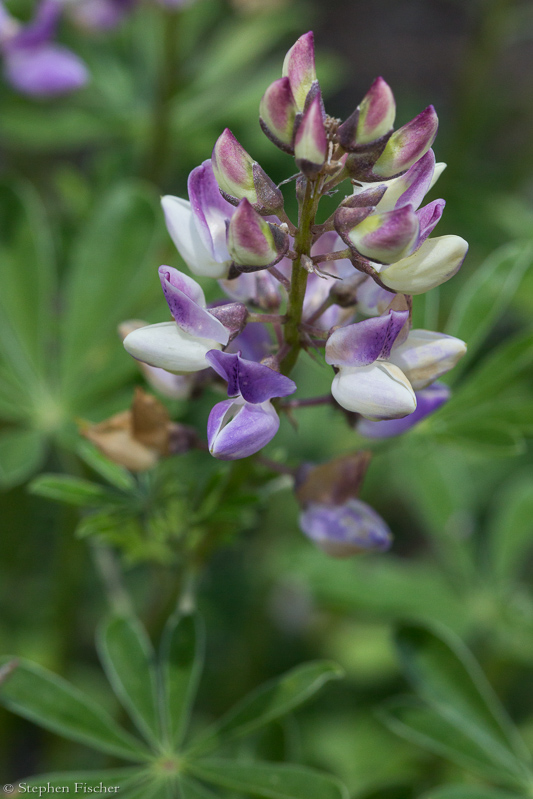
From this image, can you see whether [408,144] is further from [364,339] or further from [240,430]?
[240,430]

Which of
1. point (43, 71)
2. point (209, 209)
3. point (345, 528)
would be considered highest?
point (43, 71)

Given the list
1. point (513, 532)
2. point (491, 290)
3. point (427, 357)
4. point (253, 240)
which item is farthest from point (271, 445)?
point (253, 240)

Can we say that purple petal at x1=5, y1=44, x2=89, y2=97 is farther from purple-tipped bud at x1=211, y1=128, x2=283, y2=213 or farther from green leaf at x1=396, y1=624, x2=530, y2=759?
green leaf at x1=396, y1=624, x2=530, y2=759

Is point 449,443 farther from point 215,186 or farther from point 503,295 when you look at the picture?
point 215,186

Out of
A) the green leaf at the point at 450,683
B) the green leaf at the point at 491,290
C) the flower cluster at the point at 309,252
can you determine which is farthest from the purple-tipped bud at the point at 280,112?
the green leaf at the point at 450,683

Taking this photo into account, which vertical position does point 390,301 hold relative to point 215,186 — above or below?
below

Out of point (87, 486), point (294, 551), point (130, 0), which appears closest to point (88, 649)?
point (294, 551)
